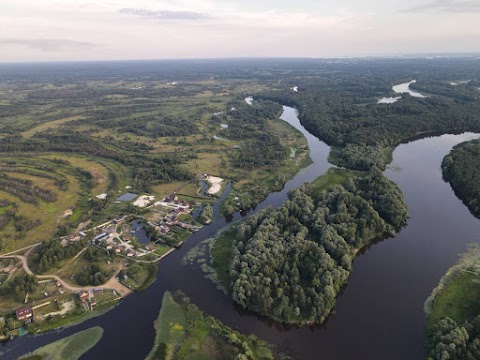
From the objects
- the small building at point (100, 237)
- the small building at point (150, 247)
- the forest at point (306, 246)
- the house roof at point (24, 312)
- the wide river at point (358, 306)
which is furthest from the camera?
the small building at point (100, 237)

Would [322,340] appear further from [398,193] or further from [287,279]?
[398,193]

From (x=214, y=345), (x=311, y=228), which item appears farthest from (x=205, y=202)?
(x=214, y=345)

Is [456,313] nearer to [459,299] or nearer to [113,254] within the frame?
[459,299]

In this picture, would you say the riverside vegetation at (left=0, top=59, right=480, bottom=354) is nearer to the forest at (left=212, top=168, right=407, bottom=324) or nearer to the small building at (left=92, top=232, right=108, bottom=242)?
the forest at (left=212, top=168, right=407, bottom=324)

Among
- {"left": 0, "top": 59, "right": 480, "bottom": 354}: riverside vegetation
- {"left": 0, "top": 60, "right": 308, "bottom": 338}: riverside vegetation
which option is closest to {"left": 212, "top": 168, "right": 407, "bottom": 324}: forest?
{"left": 0, "top": 59, "right": 480, "bottom": 354}: riverside vegetation

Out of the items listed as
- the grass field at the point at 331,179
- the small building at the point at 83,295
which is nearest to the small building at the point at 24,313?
the small building at the point at 83,295

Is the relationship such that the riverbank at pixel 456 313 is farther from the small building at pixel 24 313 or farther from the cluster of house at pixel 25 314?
the small building at pixel 24 313
